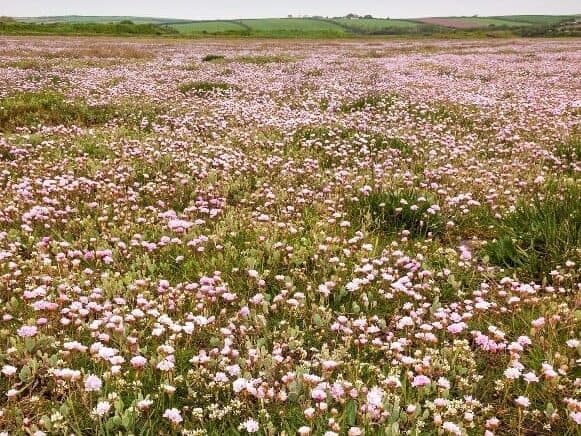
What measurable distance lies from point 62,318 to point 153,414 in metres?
1.52

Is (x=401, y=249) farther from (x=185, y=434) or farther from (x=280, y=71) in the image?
(x=280, y=71)

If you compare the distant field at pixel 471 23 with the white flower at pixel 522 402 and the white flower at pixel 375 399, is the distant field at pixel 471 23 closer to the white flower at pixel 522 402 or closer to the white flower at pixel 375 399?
the white flower at pixel 522 402

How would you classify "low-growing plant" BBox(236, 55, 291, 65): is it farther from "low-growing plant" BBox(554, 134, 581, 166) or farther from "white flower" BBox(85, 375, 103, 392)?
"white flower" BBox(85, 375, 103, 392)

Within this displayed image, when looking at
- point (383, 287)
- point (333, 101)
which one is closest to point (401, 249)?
point (383, 287)

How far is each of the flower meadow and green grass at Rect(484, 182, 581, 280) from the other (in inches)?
1.2

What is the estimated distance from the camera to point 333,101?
17172mm

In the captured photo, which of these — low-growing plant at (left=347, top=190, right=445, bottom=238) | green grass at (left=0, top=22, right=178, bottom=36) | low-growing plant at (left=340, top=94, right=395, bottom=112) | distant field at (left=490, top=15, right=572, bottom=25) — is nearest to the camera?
low-growing plant at (left=347, top=190, right=445, bottom=238)

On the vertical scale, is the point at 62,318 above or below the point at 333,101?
below

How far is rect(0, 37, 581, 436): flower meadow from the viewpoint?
359 cm

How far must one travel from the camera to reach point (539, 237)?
6000 millimetres

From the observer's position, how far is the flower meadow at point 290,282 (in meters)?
3.59

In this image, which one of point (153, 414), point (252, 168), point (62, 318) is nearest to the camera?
point (153, 414)

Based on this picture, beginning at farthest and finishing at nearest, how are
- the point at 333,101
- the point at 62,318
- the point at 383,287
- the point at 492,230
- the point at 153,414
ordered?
the point at 333,101 → the point at 492,230 → the point at 383,287 → the point at 62,318 → the point at 153,414

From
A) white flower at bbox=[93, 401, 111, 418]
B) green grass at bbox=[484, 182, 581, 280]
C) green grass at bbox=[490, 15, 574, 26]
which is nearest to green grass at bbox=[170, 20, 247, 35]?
green grass at bbox=[490, 15, 574, 26]
